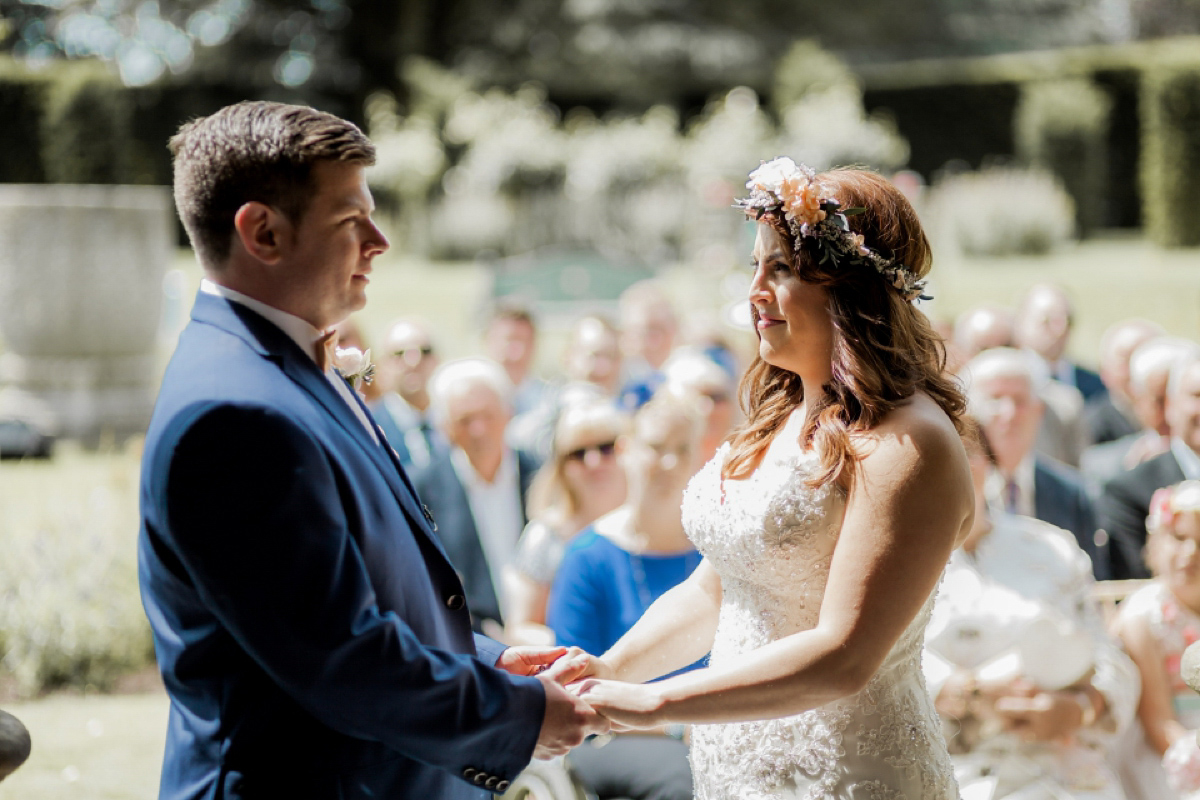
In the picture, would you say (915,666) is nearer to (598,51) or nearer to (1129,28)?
(598,51)

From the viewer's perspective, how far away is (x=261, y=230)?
2066 mm

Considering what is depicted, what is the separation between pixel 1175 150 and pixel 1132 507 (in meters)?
16.3

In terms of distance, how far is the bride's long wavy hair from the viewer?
2.41 metres

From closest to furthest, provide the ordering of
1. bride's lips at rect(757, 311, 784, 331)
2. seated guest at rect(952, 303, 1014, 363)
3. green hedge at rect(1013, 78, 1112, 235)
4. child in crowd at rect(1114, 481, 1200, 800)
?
bride's lips at rect(757, 311, 784, 331) < child in crowd at rect(1114, 481, 1200, 800) < seated guest at rect(952, 303, 1014, 363) < green hedge at rect(1013, 78, 1112, 235)

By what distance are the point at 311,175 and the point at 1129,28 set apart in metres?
45.0

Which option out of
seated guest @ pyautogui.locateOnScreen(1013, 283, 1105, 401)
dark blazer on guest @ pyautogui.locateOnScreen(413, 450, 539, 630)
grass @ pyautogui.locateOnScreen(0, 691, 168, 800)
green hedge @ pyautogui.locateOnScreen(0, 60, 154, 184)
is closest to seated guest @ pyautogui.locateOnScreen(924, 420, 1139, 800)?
dark blazer on guest @ pyautogui.locateOnScreen(413, 450, 539, 630)

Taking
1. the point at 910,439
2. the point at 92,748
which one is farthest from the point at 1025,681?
the point at 92,748

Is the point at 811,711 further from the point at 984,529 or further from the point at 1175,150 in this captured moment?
the point at 1175,150

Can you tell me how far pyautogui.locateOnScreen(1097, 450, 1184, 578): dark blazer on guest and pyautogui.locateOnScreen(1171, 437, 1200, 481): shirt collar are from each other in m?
0.02

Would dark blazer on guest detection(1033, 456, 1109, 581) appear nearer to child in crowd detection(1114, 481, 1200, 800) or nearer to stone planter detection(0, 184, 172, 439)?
child in crowd detection(1114, 481, 1200, 800)

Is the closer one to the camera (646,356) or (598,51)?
(646,356)

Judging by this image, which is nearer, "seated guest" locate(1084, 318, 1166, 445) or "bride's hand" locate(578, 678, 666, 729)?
"bride's hand" locate(578, 678, 666, 729)

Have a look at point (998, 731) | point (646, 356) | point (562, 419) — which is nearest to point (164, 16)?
point (646, 356)

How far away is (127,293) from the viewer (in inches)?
490
